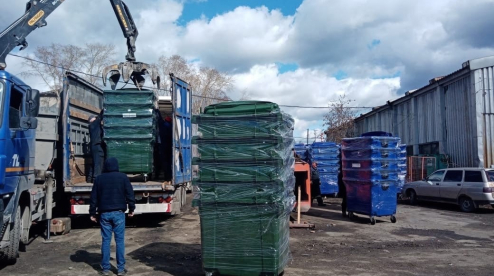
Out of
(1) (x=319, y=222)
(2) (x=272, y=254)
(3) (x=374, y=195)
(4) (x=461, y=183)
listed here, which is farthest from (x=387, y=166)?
(2) (x=272, y=254)

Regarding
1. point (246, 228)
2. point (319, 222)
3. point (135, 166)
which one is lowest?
point (319, 222)

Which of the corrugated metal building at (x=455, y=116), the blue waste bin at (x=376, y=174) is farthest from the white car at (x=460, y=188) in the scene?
the blue waste bin at (x=376, y=174)

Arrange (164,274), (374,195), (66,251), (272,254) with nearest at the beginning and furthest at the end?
(272,254) → (164,274) → (66,251) → (374,195)

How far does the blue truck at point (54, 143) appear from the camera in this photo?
7277mm

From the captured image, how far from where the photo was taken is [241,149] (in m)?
6.52

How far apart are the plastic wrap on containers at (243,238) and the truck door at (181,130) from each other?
177 inches

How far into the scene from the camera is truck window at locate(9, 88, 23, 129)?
7.34 m

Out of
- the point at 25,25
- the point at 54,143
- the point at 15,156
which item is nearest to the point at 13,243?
the point at 15,156

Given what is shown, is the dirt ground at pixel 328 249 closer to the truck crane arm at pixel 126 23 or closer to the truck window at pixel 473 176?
the truck window at pixel 473 176

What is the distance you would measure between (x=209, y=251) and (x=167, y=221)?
6.39 metres

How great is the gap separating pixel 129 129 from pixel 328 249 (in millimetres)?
5320

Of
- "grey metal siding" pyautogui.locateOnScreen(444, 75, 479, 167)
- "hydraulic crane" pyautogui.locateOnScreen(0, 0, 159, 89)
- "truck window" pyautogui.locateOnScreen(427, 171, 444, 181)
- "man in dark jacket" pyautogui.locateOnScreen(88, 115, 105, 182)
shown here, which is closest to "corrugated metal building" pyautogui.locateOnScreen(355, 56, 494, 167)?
"grey metal siding" pyautogui.locateOnScreen(444, 75, 479, 167)

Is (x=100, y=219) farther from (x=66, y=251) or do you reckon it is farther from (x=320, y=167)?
(x=320, y=167)

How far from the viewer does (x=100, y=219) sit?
7.10 meters
